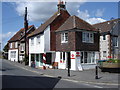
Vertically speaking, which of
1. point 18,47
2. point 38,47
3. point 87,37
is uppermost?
point 87,37

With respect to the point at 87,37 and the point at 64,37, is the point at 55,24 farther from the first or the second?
the point at 87,37

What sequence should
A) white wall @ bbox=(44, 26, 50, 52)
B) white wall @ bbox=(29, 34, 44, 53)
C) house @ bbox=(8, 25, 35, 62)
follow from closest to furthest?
white wall @ bbox=(44, 26, 50, 52), white wall @ bbox=(29, 34, 44, 53), house @ bbox=(8, 25, 35, 62)

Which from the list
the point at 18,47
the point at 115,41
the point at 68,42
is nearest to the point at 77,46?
the point at 68,42

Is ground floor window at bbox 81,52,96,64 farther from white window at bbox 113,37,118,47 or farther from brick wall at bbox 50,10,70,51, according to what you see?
white window at bbox 113,37,118,47

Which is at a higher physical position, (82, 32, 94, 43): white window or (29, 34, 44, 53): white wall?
(82, 32, 94, 43): white window

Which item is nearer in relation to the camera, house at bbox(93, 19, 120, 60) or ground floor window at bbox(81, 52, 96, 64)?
ground floor window at bbox(81, 52, 96, 64)

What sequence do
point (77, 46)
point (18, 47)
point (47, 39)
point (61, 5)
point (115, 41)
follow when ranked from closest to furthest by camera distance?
point (77, 46)
point (47, 39)
point (61, 5)
point (115, 41)
point (18, 47)

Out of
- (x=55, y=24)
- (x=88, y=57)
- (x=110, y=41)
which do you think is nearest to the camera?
(x=88, y=57)

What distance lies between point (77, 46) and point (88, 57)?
2792 mm

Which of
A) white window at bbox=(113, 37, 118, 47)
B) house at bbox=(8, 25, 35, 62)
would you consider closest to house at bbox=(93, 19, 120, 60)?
white window at bbox=(113, 37, 118, 47)

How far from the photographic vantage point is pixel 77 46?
70.4ft

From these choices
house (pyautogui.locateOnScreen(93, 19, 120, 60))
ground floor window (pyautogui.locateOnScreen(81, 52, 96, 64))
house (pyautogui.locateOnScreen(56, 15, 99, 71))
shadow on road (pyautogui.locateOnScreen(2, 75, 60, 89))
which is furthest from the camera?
house (pyautogui.locateOnScreen(93, 19, 120, 60))

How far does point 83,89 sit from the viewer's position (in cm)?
980

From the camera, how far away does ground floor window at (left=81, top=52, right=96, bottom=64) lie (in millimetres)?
22269
